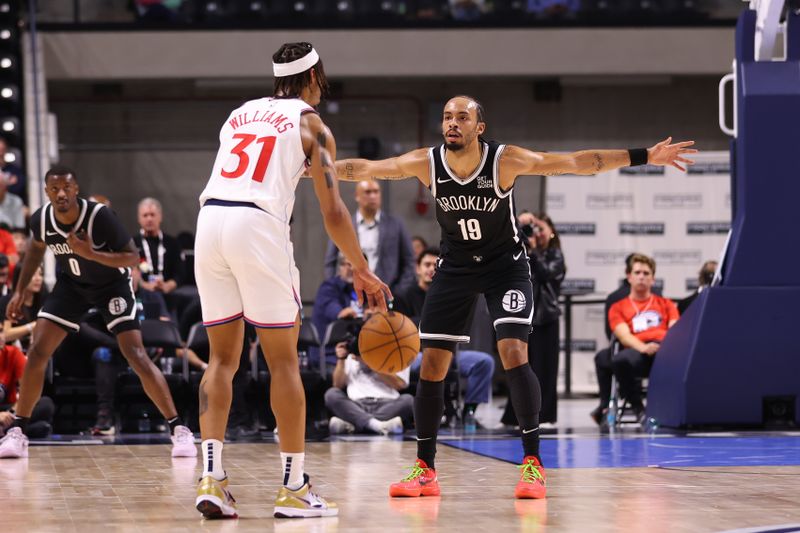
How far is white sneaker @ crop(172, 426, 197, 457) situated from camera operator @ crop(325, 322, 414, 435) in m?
2.14

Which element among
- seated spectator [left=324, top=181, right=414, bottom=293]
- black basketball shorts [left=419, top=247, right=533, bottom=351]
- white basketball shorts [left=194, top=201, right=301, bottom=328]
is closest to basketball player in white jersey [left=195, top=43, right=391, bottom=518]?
white basketball shorts [left=194, top=201, right=301, bottom=328]

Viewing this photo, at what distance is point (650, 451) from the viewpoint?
7930 mm

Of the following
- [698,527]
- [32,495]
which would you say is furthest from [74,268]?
[698,527]

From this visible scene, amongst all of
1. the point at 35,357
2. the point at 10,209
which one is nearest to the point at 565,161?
the point at 35,357

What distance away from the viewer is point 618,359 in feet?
34.4

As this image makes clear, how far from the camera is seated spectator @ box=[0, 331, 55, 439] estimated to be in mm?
9141

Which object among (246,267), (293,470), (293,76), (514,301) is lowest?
(293,470)

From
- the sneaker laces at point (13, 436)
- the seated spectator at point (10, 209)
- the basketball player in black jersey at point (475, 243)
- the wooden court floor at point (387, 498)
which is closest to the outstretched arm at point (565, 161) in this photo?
the basketball player in black jersey at point (475, 243)

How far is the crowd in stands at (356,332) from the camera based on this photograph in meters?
9.83

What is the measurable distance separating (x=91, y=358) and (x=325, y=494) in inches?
199

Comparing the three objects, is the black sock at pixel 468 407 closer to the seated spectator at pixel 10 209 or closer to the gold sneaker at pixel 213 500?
the seated spectator at pixel 10 209

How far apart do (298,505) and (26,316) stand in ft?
19.3

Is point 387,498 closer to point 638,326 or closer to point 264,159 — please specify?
point 264,159

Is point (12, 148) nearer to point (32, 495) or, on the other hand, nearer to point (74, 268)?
point (74, 268)
